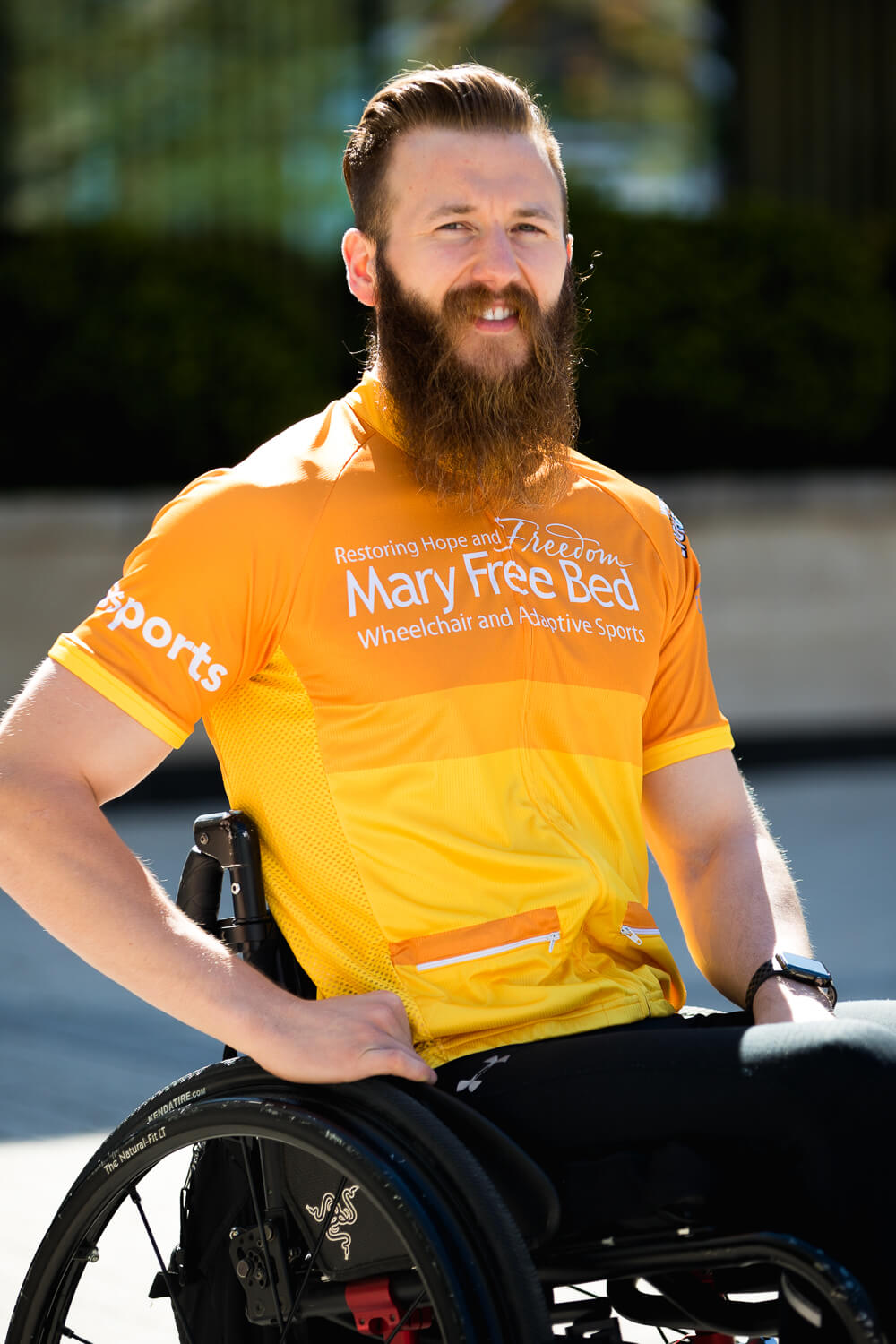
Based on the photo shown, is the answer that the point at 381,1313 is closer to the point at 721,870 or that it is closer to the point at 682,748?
the point at 721,870

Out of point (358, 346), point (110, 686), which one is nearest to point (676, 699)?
point (110, 686)

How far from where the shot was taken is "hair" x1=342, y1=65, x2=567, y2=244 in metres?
2.29

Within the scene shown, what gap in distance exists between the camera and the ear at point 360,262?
2391mm

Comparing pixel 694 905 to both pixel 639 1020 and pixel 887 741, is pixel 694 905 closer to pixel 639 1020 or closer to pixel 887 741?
pixel 639 1020

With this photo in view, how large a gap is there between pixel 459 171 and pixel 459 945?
3.24ft

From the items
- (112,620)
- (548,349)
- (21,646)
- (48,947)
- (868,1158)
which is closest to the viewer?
(868,1158)

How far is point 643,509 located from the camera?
251 centimetres

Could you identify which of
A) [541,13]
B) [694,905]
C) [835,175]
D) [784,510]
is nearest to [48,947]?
[694,905]

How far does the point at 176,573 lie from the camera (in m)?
2.11

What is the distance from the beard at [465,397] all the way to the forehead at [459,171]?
0.11 m

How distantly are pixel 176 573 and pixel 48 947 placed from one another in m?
4.25

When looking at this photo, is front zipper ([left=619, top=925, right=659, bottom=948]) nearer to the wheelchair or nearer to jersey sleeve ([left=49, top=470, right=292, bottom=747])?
the wheelchair

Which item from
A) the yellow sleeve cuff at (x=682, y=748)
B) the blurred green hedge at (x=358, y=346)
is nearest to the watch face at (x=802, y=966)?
the yellow sleeve cuff at (x=682, y=748)

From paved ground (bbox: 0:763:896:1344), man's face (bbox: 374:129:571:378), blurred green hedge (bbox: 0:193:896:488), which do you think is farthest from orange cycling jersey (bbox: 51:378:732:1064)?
blurred green hedge (bbox: 0:193:896:488)
